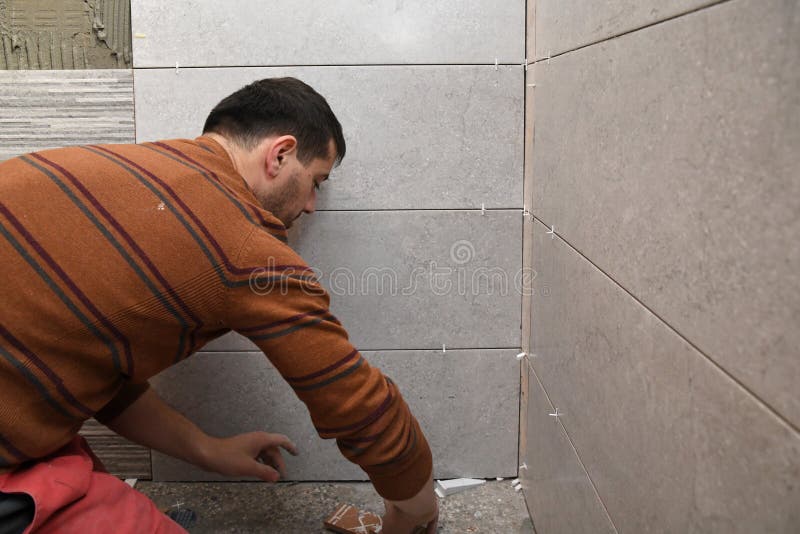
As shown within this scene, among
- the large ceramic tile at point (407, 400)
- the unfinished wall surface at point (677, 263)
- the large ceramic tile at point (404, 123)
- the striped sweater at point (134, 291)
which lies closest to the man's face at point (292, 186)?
the striped sweater at point (134, 291)

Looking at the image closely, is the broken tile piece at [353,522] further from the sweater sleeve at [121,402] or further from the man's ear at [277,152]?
the man's ear at [277,152]

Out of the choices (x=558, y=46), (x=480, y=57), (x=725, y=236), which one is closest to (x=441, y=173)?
(x=480, y=57)

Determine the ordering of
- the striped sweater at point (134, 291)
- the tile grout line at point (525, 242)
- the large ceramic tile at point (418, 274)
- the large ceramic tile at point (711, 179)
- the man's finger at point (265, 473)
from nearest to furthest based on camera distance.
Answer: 1. the large ceramic tile at point (711, 179)
2. the striped sweater at point (134, 291)
3. the man's finger at point (265, 473)
4. the tile grout line at point (525, 242)
5. the large ceramic tile at point (418, 274)

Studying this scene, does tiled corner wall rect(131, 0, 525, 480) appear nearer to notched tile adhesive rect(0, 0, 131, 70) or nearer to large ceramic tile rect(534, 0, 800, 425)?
notched tile adhesive rect(0, 0, 131, 70)

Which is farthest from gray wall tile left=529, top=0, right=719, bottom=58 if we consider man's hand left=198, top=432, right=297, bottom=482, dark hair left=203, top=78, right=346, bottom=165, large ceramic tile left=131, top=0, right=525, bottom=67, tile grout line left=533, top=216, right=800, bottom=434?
man's hand left=198, top=432, right=297, bottom=482

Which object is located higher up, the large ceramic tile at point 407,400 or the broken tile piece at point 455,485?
the large ceramic tile at point 407,400

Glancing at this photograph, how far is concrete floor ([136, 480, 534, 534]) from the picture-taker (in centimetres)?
181

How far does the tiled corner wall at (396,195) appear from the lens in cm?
176

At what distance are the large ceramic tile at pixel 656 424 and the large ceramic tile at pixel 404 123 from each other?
381 mm

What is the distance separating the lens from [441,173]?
183 cm

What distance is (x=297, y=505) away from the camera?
1.91m

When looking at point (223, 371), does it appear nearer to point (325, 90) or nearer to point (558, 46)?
point (325, 90)

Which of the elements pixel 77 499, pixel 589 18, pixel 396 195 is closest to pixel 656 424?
pixel 589 18

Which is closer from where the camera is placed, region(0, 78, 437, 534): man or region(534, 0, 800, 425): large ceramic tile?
region(534, 0, 800, 425): large ceramic tile
